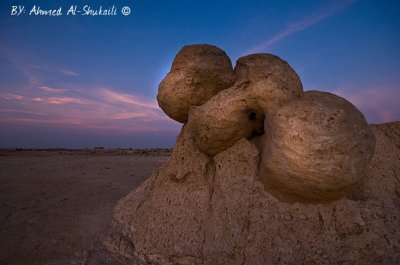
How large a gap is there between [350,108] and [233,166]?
4.28 ft

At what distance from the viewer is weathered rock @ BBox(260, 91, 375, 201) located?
2533 millimetres

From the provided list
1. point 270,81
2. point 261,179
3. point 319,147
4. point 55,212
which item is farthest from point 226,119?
point 55,212

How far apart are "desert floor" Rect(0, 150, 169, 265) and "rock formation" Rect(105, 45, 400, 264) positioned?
481mm

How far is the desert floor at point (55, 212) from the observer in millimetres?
3416

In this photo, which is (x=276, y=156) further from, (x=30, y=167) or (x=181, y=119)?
(x=30, y=167)

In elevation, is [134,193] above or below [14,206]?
above

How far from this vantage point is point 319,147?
2.53m

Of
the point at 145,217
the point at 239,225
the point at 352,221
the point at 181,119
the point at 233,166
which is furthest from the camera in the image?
the point at 181,119

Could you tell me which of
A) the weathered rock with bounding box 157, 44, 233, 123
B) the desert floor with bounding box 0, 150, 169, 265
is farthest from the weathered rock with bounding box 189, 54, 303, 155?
the desert floor with bounding box 0, 150, 169, 265

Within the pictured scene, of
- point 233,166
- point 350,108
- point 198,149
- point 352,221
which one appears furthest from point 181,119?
point 352,221

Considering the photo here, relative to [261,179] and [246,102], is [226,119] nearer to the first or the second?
[246,102]

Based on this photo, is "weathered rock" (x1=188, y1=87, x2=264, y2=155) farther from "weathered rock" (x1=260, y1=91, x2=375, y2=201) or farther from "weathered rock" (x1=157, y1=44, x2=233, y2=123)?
"weathered rock" (x1=260, y1=91, x2=375, y2=201)

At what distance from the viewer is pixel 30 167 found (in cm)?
835

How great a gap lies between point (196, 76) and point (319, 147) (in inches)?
61.9
